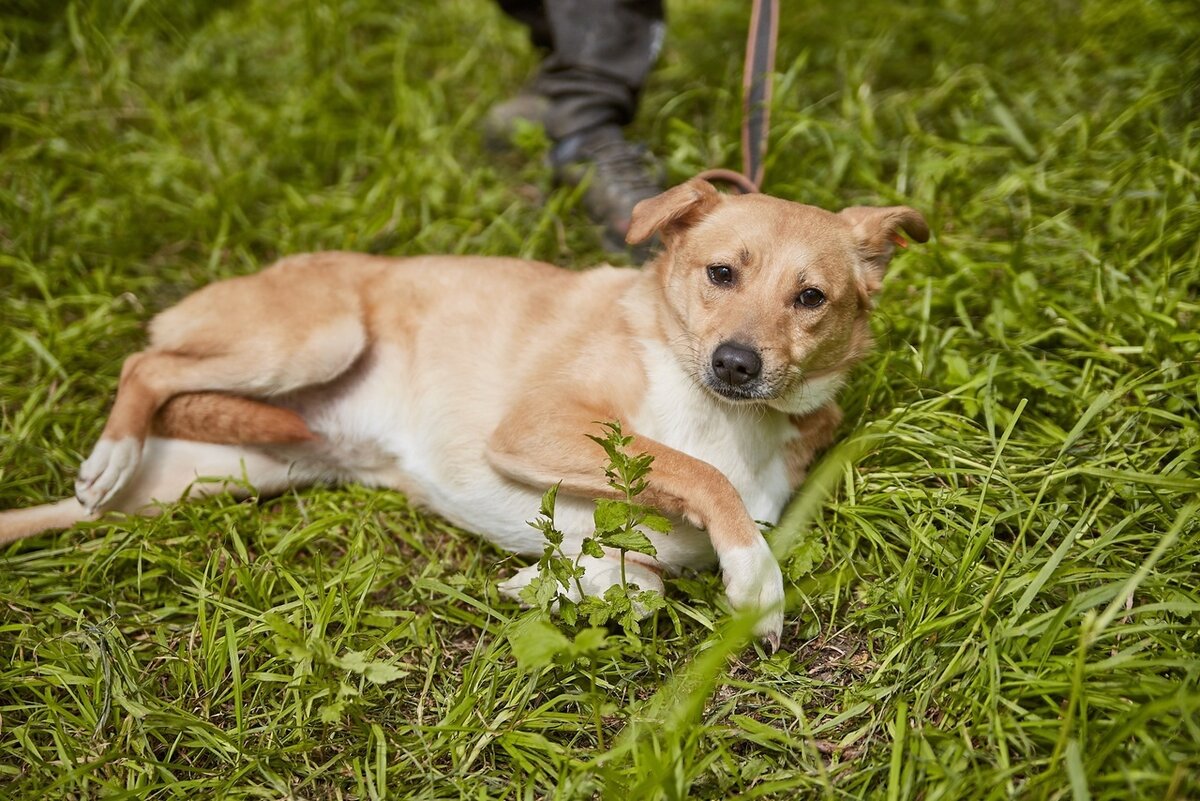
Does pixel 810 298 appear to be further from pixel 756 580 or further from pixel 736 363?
pixel 756 580

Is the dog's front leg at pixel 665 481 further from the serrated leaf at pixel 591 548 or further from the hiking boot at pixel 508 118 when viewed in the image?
the hiking boot at pixel 508 118

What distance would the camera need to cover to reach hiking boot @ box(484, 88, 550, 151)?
4871mm

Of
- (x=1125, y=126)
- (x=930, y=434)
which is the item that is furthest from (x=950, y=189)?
(x=930, y=434)

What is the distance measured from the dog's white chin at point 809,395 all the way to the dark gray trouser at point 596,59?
7.12ft

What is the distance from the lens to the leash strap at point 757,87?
12.9ft

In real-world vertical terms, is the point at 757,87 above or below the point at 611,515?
above

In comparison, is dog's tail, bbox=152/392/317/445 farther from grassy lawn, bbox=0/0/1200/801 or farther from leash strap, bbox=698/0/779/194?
leash strap, bbox=698/0/779/194

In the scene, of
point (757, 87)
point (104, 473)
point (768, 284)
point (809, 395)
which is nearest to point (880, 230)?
point (768, 284)

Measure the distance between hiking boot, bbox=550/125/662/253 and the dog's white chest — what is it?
4.54 ft

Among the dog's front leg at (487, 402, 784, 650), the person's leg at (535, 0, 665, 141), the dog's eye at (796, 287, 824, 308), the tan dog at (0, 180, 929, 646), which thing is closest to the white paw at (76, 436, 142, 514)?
the tan dog at (0, 180, 929, 646)

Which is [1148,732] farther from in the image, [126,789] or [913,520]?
[126,789]

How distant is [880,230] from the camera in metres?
3.07

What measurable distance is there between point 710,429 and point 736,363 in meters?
0.33

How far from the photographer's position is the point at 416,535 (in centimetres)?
327
